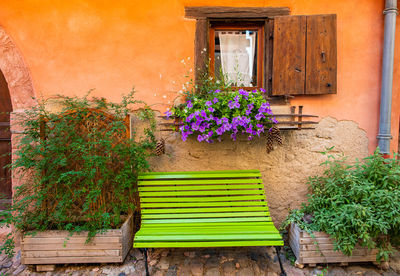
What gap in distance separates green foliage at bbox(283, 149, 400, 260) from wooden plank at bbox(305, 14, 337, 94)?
0.92m

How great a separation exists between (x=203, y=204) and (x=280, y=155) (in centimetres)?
114

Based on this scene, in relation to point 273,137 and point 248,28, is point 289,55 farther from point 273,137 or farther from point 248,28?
point 273,137

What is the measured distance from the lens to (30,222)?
89.3 inches

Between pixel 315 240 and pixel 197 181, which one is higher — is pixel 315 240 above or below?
below

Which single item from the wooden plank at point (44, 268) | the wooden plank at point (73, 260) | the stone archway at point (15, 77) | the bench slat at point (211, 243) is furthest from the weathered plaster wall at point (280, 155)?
the stone archway at point (15, 77)

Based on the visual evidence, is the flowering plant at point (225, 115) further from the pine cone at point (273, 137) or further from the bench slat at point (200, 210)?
the bench slat at point (200, 210)

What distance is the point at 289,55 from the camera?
2.72 m

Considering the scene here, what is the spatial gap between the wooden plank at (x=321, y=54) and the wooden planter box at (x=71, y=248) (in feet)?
8.90

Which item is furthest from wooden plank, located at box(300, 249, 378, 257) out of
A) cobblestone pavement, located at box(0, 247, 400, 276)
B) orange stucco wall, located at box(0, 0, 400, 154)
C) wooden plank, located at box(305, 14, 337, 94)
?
wooden plank, located at box(305, 14, 337, 94)

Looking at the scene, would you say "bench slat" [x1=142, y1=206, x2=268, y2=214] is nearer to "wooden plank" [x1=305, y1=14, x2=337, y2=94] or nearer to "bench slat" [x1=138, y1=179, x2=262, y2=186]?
"bench slat" [x1=138, y1=179, x2=262, y2=186]

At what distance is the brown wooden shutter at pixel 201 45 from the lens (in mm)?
2760

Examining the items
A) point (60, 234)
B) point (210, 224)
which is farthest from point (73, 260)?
point (210, 224)

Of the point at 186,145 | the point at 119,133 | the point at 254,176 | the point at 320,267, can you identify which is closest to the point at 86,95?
the point at 119,133

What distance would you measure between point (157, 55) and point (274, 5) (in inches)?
60.4
